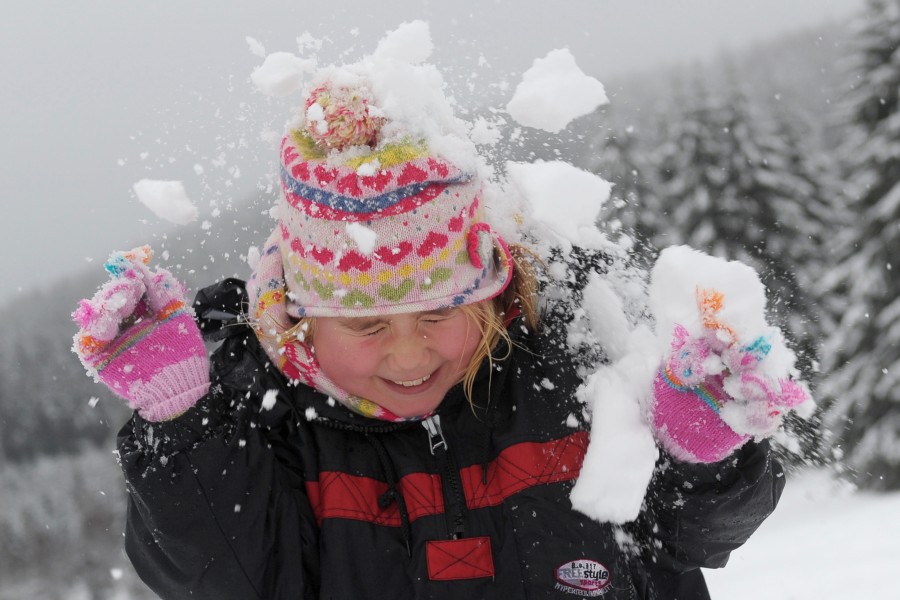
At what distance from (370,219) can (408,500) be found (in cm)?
84

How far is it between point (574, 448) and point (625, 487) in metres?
0.28

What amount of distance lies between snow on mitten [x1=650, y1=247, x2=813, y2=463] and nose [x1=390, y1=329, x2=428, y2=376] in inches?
25.3

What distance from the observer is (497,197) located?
243 centimetres

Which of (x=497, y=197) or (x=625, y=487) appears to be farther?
(x=497, y=197)

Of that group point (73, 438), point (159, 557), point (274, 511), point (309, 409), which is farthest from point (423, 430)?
point (73, 438)

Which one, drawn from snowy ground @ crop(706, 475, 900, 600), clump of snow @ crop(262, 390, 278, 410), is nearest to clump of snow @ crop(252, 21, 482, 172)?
clump of snow @ crop(262, 390, 278, 410)

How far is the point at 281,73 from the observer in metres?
2.26

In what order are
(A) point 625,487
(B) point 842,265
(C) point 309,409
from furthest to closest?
(B) point 842,265, (C) point 309,409, (A) point 625,487

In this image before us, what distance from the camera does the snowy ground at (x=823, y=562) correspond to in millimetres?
4832

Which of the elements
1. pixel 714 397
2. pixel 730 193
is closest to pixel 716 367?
pixel 714 397

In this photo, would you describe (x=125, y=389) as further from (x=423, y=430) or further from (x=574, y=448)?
(x=574, y=448)

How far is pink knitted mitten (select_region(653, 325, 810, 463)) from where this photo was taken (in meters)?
1.73

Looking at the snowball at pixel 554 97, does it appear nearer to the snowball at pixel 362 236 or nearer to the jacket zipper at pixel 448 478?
the snowball at pixel 362 236

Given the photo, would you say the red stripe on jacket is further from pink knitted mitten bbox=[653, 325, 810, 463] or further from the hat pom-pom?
the hat pom-pom
